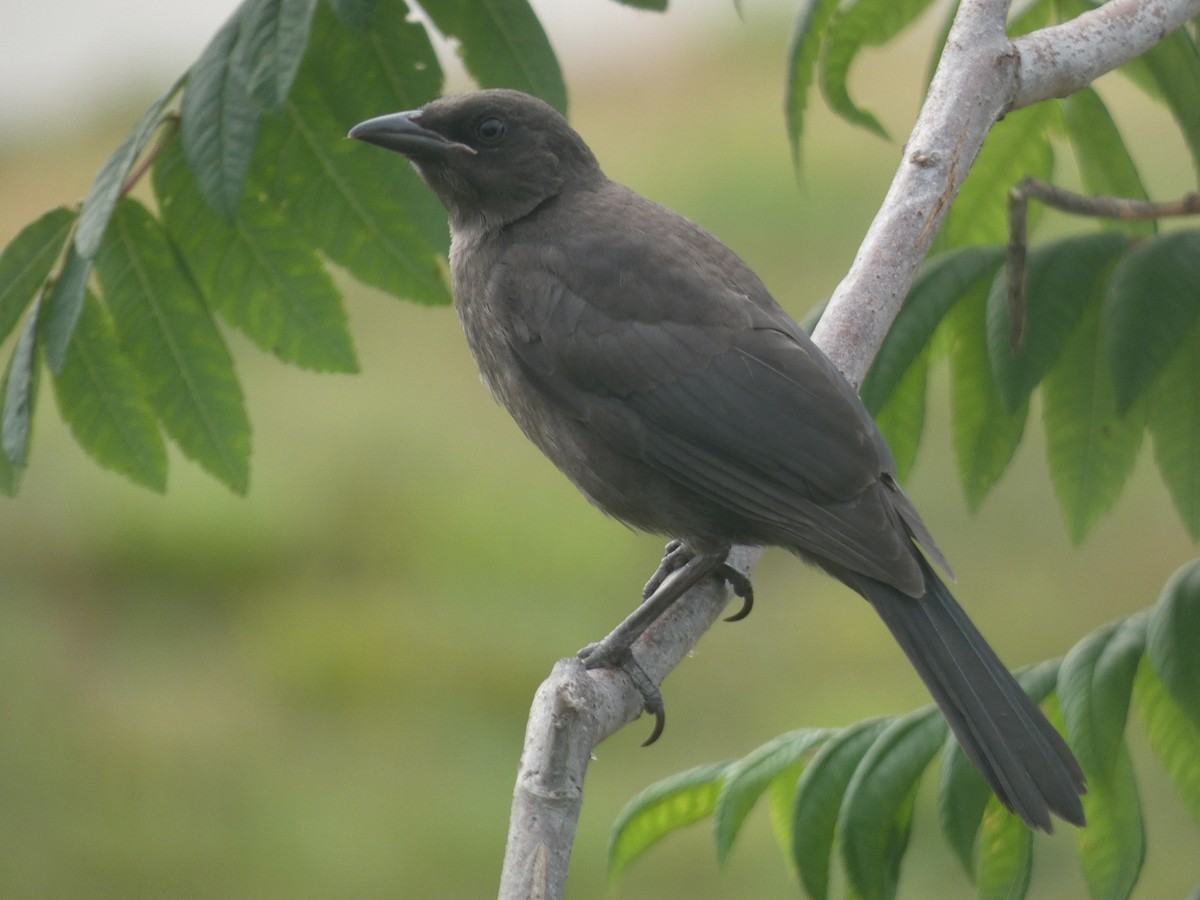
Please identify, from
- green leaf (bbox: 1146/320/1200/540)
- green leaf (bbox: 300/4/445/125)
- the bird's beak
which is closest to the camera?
green leaf (bbox: 1146/320/1200/540)

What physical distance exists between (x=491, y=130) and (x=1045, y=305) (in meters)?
1.33

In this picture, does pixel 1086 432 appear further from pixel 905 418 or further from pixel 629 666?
pixel 629 666

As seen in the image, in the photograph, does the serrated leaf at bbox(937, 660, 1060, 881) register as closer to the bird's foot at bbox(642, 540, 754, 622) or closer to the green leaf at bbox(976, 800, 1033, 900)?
the green leaf at bbox(976, 800, 1033, 900)

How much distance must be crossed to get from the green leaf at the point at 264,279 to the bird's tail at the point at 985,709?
1090 mm

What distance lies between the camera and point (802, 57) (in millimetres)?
2943

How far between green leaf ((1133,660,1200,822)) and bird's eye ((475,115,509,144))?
5.82 feet

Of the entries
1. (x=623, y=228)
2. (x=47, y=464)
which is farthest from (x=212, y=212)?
(x=47, y=464)

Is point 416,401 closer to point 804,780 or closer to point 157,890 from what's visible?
point 157,890

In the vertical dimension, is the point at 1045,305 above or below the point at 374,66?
below

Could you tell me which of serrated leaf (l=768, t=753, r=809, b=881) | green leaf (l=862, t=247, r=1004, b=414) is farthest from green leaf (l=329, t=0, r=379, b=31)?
serrated leaf (l=768, t=753, r=809, b=881)

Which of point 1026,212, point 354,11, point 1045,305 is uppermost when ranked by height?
point 354,11

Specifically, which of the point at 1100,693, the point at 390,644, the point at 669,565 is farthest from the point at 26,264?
the point at 390,644

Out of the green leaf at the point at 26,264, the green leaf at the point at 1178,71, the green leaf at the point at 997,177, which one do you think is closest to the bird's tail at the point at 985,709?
the green leaf at the point at 997,177

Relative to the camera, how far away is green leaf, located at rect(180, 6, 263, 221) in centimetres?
260
